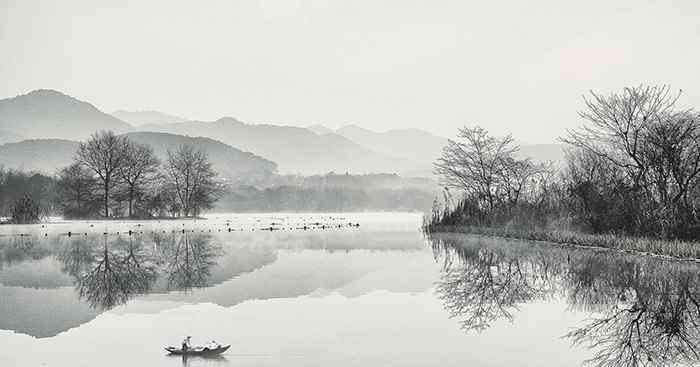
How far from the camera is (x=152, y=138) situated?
80562 millimetres

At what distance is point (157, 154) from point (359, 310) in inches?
2963

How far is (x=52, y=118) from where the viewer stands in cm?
8969

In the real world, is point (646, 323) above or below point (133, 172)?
below

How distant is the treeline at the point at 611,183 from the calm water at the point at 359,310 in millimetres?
2738

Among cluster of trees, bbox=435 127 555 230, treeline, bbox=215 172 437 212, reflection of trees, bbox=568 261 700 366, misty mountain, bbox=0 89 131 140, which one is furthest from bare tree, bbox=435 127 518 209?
misty mountain, bbox=0 89 131 140

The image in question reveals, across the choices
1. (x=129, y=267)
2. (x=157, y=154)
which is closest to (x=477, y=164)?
(x=129, y=267)

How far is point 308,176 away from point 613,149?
68227 mm

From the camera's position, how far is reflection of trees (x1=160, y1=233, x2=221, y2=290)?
38.8 feet

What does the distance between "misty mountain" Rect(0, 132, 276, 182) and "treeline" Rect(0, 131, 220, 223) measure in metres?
19.2

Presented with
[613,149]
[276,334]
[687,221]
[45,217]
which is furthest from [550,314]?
[45,217]

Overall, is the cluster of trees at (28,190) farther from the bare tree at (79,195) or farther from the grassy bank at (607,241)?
the grassy bank at (607,241)

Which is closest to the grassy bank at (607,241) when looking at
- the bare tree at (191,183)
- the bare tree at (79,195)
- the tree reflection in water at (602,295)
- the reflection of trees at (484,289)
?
the tree reflection in water at (602,295)

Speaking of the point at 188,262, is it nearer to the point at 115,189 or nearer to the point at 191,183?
the point at 115,189

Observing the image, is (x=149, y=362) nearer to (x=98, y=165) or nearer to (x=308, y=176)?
(x=98, y=165)
